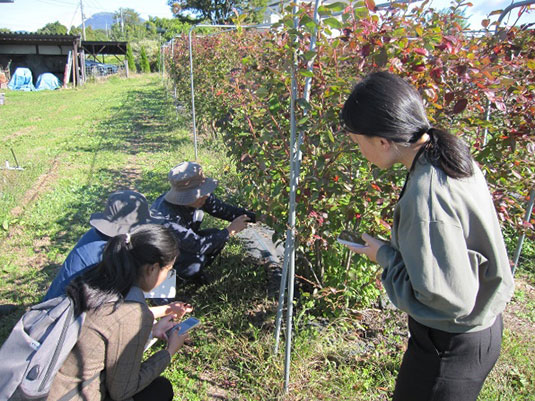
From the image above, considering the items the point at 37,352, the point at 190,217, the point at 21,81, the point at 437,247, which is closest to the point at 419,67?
the point at 437,247

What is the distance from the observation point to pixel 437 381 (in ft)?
3.91

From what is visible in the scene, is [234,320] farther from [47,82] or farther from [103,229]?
[47,82]

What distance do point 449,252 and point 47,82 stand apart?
2718 cm

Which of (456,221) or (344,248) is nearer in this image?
(456,221)

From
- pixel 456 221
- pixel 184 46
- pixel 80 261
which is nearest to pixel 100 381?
pixel 80 261

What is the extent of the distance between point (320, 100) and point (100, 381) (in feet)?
4.77

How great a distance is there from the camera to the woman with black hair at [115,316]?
56.5 inches

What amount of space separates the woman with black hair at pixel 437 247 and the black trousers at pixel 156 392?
44.4 inches

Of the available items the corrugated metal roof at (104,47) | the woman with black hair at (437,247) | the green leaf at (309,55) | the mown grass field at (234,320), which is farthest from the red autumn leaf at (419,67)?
the corrugated metal roof at (104,47)

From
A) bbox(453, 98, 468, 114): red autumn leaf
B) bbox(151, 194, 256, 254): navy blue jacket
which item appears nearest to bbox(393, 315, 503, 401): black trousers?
bbox(453, 98, 468, 114): red autumn leaf

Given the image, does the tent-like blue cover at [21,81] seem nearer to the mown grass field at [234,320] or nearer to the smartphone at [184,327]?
the mown grass field at [234,320]

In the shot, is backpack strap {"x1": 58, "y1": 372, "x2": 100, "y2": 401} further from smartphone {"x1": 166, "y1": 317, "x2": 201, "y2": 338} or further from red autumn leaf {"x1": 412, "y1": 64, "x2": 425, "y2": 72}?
red autumn leaf {"x1": 412, "y1": 64, "x2": 425, "y2": 72}

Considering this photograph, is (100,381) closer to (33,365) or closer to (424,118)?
(33,365)

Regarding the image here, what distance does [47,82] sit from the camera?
23844mm
